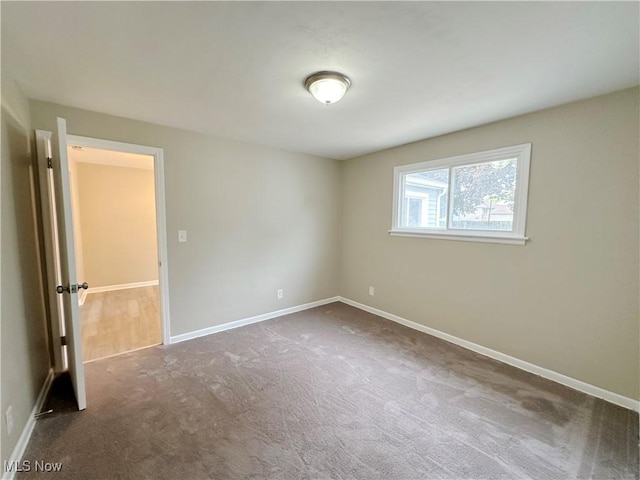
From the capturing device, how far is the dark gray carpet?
156 cm

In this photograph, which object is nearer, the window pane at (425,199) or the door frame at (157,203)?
the door frame at (157,203)

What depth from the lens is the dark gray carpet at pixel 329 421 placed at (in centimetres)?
156

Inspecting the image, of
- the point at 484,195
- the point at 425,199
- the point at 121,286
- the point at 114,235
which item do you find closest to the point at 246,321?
the point at 425,199

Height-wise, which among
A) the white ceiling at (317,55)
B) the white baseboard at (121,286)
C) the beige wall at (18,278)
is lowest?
the white baseboard at (121,286)

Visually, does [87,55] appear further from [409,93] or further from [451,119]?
[451,119]

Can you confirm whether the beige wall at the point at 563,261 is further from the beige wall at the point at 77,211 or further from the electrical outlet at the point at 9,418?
the beige wall at the point at 77,211

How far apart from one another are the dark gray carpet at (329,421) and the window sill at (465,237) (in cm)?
120

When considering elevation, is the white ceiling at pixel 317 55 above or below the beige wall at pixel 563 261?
above

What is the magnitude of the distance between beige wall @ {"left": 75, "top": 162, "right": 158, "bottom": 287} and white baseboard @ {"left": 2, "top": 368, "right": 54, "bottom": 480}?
3.53 m

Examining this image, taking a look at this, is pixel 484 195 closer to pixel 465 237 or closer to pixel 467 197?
pixel 467 197

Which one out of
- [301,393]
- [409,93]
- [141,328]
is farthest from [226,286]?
[409,93]

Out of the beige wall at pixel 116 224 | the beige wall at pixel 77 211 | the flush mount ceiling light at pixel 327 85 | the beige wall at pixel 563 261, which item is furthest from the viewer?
the beige wall at pixel 116 224

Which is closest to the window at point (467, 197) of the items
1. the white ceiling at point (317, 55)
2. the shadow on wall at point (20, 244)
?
the white ceiling at point (317, 55)

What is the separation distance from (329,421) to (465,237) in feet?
7.41
